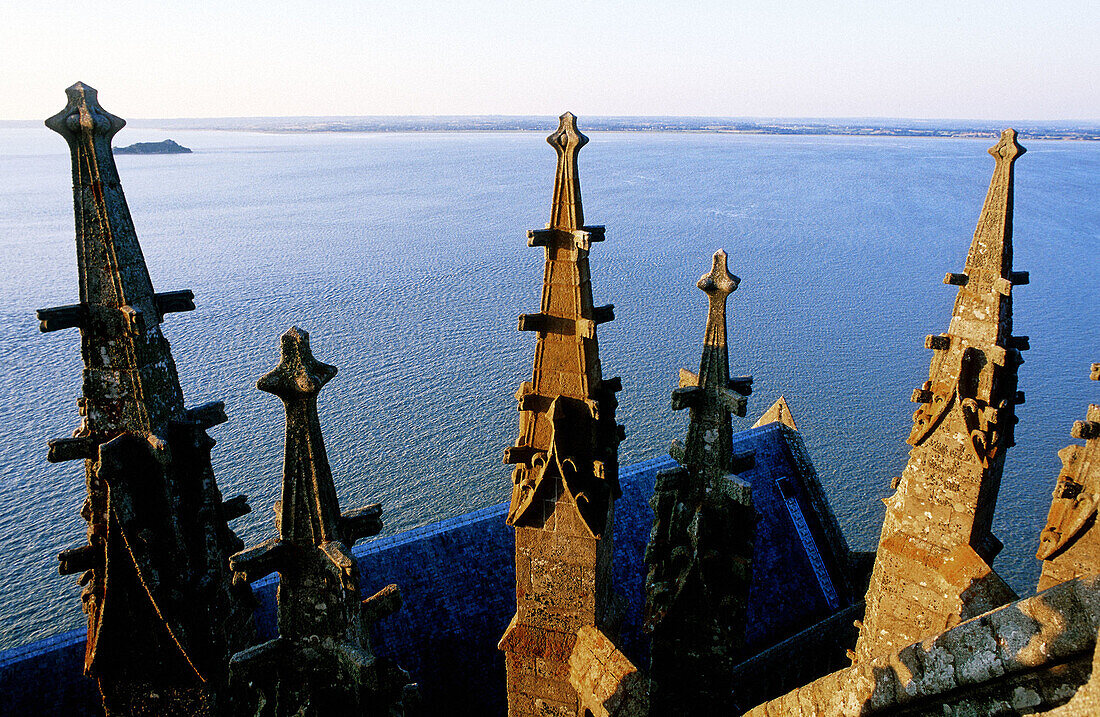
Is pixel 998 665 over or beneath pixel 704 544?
over

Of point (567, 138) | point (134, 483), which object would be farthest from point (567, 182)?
point (134, 483)

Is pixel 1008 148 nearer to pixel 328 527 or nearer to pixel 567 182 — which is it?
pixel 567 182

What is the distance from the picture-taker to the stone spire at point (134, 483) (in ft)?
21.9

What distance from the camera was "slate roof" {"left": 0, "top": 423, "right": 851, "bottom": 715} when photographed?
45.1 feet

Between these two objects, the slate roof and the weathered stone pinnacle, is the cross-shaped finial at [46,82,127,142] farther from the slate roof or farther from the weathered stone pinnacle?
the slate roof

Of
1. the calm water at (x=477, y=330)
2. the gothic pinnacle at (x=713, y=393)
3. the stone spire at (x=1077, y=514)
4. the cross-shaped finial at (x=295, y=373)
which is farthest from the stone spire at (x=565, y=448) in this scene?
the calm water at (x=477, y=330)

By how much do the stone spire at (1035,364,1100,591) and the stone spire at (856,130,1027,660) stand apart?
70 centimetres

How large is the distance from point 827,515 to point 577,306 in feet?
62.8

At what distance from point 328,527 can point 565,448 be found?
2417mm

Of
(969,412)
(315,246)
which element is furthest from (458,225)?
(969,412)

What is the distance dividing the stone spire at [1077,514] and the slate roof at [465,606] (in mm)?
6029

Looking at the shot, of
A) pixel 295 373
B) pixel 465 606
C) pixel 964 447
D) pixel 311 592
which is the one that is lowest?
pixel 465 606

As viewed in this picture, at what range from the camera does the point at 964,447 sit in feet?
30.7

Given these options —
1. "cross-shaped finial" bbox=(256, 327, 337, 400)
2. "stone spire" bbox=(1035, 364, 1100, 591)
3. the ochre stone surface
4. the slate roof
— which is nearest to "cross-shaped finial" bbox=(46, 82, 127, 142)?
"cross-shaped finial" bbox=(256, 327, 337, 400)
